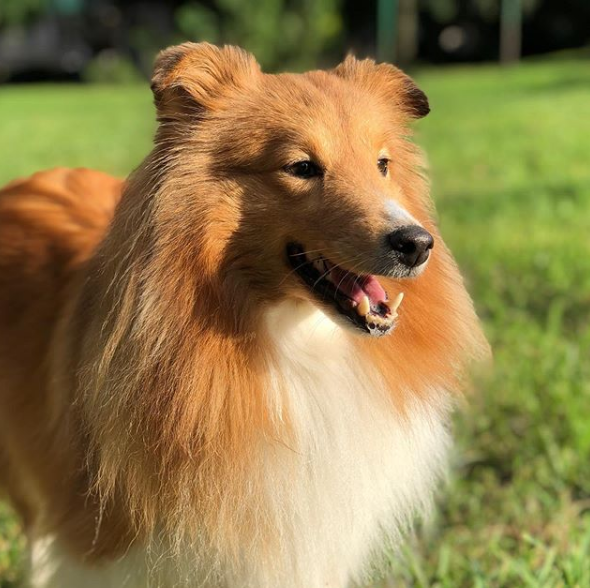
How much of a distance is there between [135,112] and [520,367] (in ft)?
52.9

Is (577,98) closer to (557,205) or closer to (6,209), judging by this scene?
(557,205)

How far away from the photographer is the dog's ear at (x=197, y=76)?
2566 mm

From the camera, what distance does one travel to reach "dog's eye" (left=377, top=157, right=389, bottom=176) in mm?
2754

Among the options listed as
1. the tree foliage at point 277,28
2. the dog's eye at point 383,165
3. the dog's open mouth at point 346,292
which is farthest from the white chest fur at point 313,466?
the tree foliage at point 277,28

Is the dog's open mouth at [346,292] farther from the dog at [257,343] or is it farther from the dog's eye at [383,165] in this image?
the dog's eye at [383,165]

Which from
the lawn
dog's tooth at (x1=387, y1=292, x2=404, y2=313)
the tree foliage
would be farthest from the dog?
the tree foliage

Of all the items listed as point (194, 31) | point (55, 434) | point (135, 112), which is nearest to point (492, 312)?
point (55, 434)

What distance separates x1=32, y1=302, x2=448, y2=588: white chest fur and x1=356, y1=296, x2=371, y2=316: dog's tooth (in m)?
0.15

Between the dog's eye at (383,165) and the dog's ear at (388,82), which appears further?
the dog's ear at (388,82)

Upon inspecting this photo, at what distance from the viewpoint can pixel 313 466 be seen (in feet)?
8.75

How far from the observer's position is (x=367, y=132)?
270 centimetres

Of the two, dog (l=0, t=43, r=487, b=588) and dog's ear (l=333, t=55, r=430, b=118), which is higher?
dog's ear (l=333, t=55, r=430, b=118)

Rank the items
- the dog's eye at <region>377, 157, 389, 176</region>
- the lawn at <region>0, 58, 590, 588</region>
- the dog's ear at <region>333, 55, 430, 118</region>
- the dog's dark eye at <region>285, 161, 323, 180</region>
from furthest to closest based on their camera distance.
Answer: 1. the lawn at <region>0, 58, 590, 588</region>
2. the dog's ear at <region>333, 55, 430, 118</region>
3. the dog's eye at <region>377, 157, 389, 176</region>
4. the dog's dark eye at <region>285, 161, 323, 180</region>

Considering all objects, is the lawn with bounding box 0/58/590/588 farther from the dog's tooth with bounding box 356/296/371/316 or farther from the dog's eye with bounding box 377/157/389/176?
the dog's eye with bounding box 377/157/389/176
